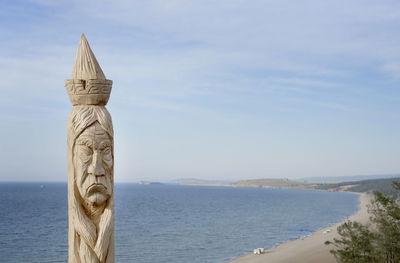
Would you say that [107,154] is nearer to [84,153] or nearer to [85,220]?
[84,153]

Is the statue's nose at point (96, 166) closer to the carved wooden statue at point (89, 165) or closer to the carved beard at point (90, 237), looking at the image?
the carved wooden statue at point (89, 165)

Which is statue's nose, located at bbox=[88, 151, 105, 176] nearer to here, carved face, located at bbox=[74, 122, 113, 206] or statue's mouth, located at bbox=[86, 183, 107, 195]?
carved face, located at bbox=[74, 122, 113, 206]

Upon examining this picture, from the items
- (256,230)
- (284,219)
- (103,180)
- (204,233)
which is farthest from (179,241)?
(103,180)

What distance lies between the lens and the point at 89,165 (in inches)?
178

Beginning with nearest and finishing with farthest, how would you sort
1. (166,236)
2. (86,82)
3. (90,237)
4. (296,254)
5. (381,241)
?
1. (90,237)
2. (86,82)
3. (381,241)
4. (296,254)
5. (166,236)

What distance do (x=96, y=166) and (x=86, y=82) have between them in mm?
894

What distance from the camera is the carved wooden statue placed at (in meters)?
4.48

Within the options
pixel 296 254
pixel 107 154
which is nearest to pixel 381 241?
pixel 107 154

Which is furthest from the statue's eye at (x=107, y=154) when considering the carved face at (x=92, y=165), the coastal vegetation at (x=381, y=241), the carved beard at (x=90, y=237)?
the coastal vegetation at (x=381, y=241)

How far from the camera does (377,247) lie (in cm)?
1622

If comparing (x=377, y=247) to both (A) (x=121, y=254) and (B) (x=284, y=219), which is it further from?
(B) (x=284, y=219)

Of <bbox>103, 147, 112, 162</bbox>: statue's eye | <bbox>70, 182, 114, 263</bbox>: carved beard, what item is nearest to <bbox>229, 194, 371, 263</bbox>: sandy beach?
<bbox>70, 182, 114, 263</bbox>: carved beard

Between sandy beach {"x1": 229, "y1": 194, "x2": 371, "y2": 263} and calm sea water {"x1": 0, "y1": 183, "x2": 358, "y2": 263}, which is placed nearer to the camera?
sandy beach {"x1": 229, "y1": 194, "x2": 371, "y2": 263}

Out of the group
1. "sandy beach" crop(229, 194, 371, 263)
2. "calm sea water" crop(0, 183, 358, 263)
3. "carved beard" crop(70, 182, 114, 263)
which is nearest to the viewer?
"carved beard" crop(70, 182, 114, 263)
